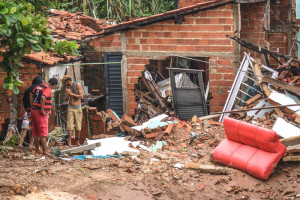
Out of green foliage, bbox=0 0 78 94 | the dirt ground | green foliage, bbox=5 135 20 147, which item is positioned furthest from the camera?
A: green foliage, bbox=5 135 20 147

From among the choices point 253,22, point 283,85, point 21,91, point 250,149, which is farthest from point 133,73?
point 250,149

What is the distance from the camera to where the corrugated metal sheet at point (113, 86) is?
531 inches

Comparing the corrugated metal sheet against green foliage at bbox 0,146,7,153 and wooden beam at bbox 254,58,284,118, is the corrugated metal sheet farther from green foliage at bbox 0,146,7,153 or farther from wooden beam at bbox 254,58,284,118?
green foliage at bbox 0,146,7,153

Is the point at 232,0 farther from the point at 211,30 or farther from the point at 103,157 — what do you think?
the point at 103,157

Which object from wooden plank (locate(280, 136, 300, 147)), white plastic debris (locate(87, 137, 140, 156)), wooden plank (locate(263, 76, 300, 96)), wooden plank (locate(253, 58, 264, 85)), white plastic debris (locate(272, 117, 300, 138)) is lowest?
white plastic debris (locate(87, 137, 140, 156))

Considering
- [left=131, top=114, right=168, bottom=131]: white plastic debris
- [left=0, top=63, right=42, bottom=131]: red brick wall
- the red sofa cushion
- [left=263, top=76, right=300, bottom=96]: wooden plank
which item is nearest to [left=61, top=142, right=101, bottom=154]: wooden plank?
[left=131, top=114, right=168, bottom=131]: white plastic debris

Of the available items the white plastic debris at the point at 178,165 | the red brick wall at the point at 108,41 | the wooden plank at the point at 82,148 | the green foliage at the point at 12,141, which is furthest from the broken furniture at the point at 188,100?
the green foliage at the point at 12,141

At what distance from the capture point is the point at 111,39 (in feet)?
43.3

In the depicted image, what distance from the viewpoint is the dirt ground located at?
7.18m

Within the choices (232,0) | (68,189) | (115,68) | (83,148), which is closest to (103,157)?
(83,148)

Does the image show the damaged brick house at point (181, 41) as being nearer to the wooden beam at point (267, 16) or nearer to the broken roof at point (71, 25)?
the wooden beam at point (267, 16)

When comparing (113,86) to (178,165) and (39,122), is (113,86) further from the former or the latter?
(178,165)

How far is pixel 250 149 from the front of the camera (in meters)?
8.38

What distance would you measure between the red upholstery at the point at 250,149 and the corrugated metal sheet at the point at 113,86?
17.4ft
